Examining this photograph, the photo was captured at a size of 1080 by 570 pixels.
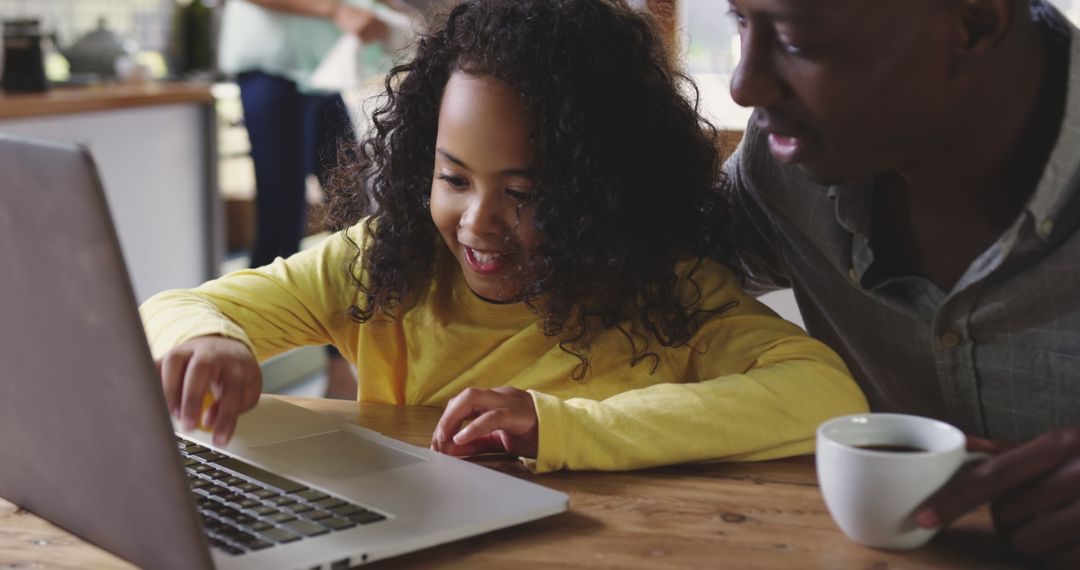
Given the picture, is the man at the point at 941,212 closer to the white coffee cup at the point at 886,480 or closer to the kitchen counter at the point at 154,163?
the white coffee cup at the point at 886,480

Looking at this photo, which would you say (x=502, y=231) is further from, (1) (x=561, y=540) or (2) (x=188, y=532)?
(2) (x=188, y=532)

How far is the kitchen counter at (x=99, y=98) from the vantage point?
2684 millimetres

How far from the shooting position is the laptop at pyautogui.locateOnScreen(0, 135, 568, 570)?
0.65 meters

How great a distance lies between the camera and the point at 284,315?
1250 millimetres

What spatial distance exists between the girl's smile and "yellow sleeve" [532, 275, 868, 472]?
0.20 metres

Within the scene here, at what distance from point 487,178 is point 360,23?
2134mm

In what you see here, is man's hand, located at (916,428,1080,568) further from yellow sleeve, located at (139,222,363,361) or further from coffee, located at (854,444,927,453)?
yellow sleeve, located at (139,222,363,361)

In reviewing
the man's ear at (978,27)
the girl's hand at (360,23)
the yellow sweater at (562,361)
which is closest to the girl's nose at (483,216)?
the yellow sweater at (562,361)

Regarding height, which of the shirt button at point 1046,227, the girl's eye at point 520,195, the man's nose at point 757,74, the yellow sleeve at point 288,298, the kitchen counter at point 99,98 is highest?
the man's nose at point 757,74

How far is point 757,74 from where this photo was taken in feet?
2.98

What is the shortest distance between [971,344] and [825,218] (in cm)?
18

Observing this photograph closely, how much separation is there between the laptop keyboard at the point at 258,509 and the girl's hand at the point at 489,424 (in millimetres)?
142

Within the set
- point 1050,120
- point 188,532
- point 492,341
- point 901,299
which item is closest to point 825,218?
point 901,299

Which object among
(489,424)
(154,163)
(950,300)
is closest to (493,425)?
(489,424)
